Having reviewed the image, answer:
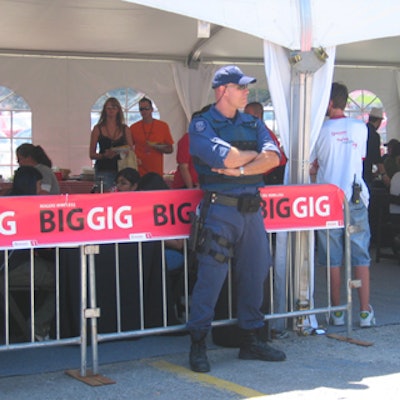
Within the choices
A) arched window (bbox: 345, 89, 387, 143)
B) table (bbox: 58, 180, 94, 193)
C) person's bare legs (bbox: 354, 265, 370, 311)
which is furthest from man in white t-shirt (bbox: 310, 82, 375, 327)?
arched window (bbox: 345, 89, 387, 143)

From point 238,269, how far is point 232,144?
83 centimetres

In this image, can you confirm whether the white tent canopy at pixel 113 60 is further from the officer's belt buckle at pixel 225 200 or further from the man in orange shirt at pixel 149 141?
the officer's belt buckle at pixel 225 200

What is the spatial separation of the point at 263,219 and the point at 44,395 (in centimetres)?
188

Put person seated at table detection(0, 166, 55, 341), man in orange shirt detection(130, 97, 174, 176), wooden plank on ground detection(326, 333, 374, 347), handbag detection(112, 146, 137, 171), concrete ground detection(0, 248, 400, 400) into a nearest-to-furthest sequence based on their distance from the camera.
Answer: concrete ground detection(0, 248, 400, 400)
person seated at table detection(0, 166, 55, 341)
wooden plank on ground detection(326, 333, 374, 347)
handbag detection(112, 146, 137, 171)
man in orange shirt detection(130, 97, 174, 176)

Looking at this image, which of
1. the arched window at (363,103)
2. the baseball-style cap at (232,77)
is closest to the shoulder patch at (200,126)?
the baseball-style cap at (232,77)

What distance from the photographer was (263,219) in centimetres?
503

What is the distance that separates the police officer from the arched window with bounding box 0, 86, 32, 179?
8.09 meters

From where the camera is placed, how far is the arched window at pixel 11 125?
12133mm

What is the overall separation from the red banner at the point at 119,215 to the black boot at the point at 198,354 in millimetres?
703

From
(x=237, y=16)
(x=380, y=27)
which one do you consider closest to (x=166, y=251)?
(x=237, y=16)

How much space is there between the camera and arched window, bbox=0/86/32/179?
12133 mm

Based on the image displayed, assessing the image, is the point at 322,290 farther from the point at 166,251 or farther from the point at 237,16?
the point at 237,16

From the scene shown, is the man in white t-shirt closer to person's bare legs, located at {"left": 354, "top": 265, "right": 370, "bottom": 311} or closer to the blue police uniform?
person's bare legs, located at {"left": 354, "top": 265, "right": 370, "bottom": 311}

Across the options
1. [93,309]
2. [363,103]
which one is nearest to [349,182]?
[93,309]
